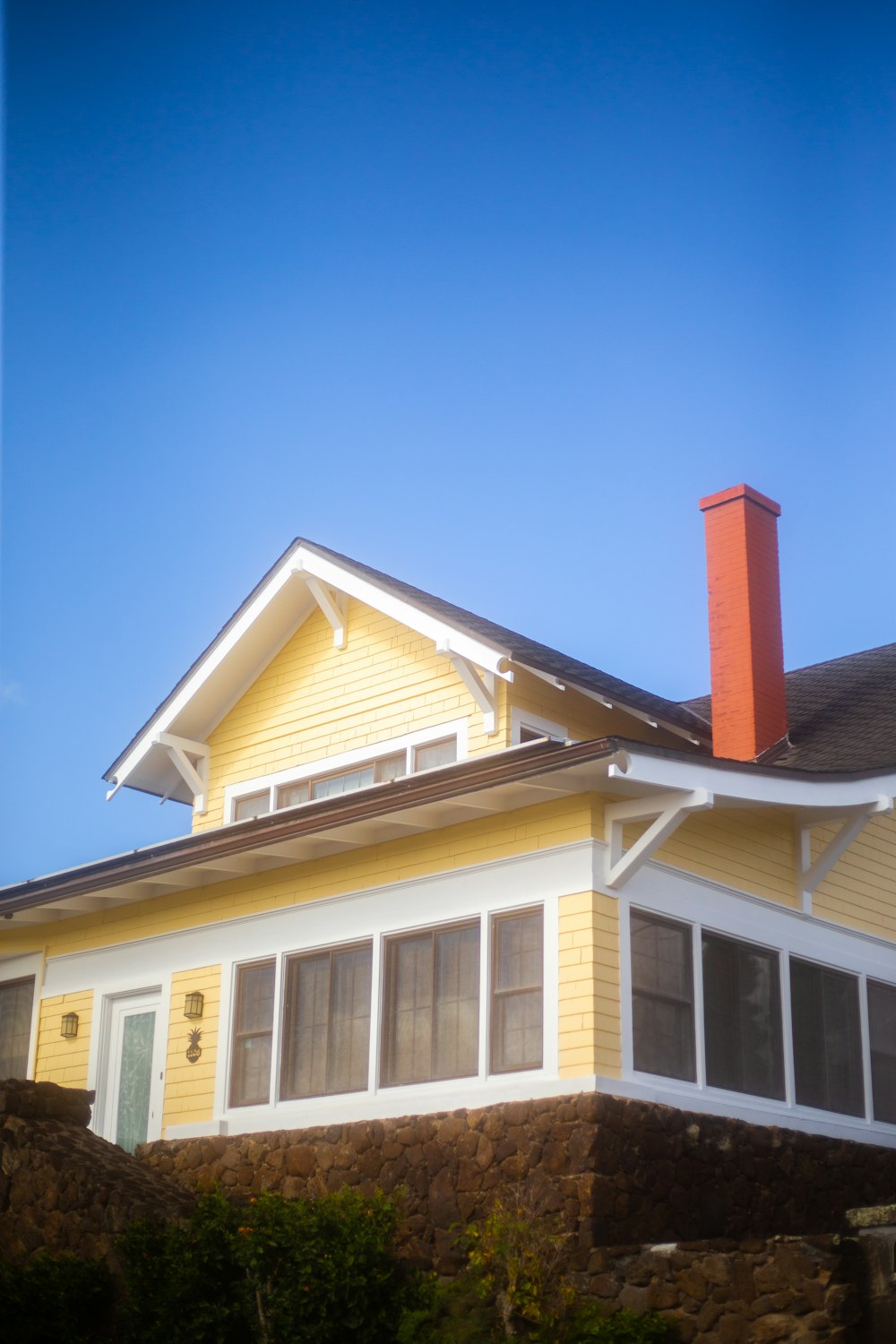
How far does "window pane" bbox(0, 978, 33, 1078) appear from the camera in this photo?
16.7m

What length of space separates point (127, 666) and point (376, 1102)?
60.8 ft

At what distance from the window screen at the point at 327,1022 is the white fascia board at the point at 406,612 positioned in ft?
9.57

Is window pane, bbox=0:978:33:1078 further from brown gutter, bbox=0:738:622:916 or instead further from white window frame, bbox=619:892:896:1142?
white window frame, bbox=619:892:896:1142

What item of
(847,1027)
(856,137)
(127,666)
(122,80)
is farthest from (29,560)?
(127,666)

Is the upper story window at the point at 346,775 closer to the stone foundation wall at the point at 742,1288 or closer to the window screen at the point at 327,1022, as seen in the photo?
the window screen at the point at 327,1022

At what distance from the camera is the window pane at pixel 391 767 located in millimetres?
15602

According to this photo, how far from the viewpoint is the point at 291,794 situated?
16656mm

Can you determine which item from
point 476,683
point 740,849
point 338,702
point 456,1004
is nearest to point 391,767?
point 338,702

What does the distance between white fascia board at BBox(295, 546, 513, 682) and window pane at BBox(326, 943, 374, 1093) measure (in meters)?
2.92

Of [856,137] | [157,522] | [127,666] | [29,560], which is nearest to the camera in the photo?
[29,560]

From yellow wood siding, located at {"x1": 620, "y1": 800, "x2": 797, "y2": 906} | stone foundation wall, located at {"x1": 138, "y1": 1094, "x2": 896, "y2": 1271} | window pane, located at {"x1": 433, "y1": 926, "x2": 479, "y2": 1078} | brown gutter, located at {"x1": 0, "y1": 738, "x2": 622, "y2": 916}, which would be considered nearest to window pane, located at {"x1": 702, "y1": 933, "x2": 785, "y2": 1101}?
stone foundation wall, located at {"x1": 138, "y1": 1094, "x2": 896, "y2": 1271}

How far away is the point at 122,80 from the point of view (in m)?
11.0

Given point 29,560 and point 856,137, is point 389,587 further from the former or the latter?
point 856,137

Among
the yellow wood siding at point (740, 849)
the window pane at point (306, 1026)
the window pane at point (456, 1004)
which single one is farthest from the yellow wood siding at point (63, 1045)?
the yellow wood siding at point (740, 849)
